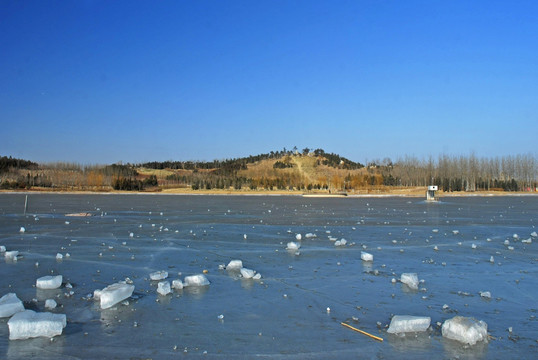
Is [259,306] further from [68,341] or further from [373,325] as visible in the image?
[68,341]

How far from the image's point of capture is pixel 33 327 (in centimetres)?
601

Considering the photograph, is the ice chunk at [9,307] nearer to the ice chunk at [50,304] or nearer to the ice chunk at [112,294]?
the ice chunk at [50,304]

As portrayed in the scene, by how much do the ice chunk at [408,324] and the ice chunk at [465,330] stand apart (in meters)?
0.25

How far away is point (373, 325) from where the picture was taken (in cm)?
650

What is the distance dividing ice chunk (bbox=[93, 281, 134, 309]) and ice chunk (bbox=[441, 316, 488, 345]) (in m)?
5.09

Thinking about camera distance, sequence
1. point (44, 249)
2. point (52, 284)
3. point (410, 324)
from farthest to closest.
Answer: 1. point (44, 249)
2. point (52, 284)
3. point (410, 324)

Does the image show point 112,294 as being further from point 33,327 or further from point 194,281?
point 194,281

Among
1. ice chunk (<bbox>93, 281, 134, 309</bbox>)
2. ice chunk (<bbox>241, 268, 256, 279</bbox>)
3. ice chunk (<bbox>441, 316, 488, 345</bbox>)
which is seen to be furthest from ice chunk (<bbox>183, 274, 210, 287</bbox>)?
ice chunk (<bbox>441, 316, 488, 345</bbox>)

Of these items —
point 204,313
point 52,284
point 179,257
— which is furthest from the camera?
point 179,257

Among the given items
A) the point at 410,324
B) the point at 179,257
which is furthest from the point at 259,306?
the point at 179,257

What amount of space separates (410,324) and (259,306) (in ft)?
8.13

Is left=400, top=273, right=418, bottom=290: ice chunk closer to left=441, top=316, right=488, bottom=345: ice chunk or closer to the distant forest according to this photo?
left=441, top=316, right=488, bottom=345: ice chunk

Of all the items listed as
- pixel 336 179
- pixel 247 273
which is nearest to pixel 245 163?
pixel 336 179

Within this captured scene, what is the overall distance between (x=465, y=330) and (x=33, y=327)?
5653mm
